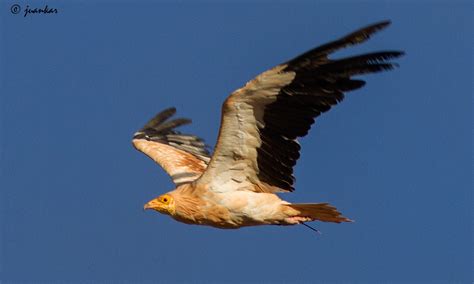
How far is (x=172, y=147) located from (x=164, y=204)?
3.17 meters

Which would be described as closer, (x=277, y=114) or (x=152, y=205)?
(x=277, y=114)

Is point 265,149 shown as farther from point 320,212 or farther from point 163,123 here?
point 163,123

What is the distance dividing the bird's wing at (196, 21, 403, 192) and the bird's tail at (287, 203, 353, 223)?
Answer: 0.32 metres

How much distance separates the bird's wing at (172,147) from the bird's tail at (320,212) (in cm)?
204

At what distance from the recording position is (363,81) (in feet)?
34.7

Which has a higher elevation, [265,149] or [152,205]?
[265,149]

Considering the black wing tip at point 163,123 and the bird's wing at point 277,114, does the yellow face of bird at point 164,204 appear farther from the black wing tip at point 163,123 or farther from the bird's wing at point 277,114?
the black wing tip at point 163,123

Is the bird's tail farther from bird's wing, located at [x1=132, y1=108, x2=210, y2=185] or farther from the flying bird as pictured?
bird's wing, located at [x1=132, y1=108, x2=210, y2=185]

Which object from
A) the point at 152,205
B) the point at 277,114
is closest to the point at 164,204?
the point at 152,205

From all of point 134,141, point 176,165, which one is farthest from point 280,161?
point 134,141

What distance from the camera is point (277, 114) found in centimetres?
1116

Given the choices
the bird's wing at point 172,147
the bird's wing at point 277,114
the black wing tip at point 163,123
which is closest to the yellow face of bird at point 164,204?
the bird's wing at point 277,114

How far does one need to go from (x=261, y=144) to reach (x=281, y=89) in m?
0.78

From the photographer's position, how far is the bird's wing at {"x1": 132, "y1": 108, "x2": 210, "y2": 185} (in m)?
13.5
